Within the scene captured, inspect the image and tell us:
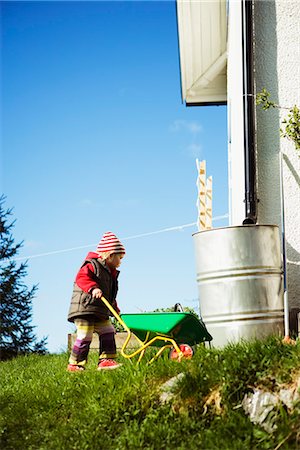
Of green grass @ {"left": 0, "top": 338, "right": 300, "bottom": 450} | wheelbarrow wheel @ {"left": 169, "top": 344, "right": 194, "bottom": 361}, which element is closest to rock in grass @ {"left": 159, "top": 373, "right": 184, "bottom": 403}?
green grass @ {"left": 0, "top": 338, "right": 300, "bottom": 450}

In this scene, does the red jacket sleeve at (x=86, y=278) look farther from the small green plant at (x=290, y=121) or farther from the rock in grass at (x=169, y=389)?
the small green plant at (x=290, y=121)

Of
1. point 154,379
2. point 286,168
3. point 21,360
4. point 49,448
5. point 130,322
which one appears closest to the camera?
point 49,448

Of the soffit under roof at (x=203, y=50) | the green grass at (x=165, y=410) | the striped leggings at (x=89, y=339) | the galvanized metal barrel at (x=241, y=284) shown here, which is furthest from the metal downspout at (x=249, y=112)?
the soffit under roof at (x=203, y=50)

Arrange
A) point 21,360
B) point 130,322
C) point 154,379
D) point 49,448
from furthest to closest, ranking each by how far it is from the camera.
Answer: point 21,360 → point 130,322 → point 154,379 → point 49,448

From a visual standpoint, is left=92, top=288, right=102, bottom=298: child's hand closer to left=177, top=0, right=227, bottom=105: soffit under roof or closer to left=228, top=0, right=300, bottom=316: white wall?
left=228, top=0, right=300, bottom=316: white wall

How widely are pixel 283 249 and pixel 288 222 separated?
43cm

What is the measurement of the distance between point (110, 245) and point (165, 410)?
200cm

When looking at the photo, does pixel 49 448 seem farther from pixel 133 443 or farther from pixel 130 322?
pixel 130 322

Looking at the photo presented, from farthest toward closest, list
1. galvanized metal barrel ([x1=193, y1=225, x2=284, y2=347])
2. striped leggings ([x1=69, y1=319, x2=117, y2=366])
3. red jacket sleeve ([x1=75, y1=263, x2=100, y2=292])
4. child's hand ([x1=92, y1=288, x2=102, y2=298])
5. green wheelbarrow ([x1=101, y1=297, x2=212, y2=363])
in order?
striped leggings ([x1=69, y1=319, x2=117, y2=366])
red jacket sleeve ([x1=75, y1=263, x2=100, y2=292])
child's hand ([x1=92, y1=288, x2=102, y2=298])
galvanized metal barrel ([x1=193, y1=225, x2=284, y2=347])
green wheelbarrow ([x1=101, y1=297, x2=212, y2=363])

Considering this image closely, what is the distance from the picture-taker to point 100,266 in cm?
611

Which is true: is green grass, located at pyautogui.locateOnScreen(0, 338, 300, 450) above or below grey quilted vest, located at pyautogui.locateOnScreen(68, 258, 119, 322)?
below

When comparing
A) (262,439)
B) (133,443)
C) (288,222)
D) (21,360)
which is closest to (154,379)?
(133,443)

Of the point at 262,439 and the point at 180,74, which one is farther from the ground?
the point at 180,74

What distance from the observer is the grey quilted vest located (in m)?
6.01
